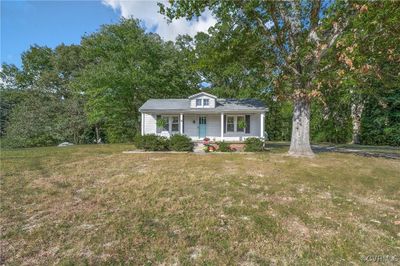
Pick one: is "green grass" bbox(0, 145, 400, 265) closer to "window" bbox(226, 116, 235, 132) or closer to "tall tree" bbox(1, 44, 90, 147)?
"window" bbox(226, 116, 235, 132)

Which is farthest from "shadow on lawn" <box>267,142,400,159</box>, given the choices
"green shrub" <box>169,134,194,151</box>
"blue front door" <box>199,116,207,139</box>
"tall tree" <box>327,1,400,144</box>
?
"green shrub" <box>169,134,194,151</box>

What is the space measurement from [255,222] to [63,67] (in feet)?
112

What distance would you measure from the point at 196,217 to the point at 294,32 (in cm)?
1054

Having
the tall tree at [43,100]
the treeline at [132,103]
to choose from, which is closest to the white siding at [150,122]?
the treeline at [132,103]

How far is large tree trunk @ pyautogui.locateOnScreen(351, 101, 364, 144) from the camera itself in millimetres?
22156

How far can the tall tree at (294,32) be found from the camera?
33.1ft

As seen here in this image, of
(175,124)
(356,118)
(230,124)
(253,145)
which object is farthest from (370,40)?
(356,118)

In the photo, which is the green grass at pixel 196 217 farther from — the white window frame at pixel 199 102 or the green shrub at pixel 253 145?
the white window frame at pixel 199 102

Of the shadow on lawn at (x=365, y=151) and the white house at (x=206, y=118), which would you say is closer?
the shadow on lawn at (x=365, y=151)

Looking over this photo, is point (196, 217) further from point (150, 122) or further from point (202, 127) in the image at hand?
point (150, 122)

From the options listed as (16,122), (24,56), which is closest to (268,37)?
(16,122)

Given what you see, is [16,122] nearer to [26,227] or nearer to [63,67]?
[63,67]

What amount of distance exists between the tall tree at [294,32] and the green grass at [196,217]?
468cm

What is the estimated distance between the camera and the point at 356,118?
73.9 ft
